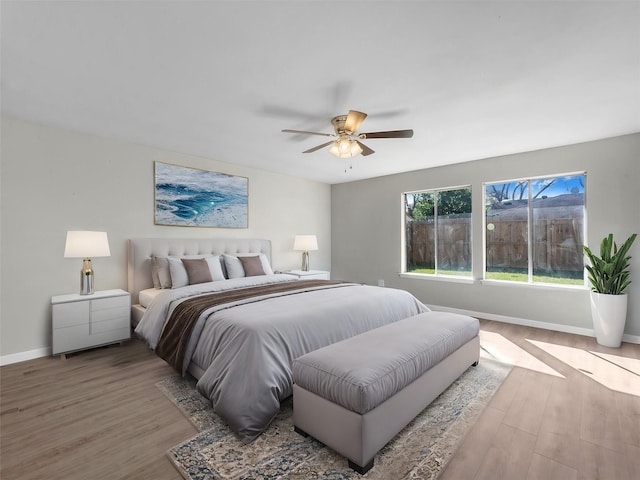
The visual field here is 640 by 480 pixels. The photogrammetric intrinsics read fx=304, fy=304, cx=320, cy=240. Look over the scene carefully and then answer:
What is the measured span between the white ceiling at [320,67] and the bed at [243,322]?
1.76 metres

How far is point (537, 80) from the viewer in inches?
92.0

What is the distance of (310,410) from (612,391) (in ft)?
8.26

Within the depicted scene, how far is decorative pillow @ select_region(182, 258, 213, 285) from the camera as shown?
3.71m

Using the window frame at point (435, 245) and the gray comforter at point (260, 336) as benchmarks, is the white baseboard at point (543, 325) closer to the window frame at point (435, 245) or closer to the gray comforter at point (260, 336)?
the window frame at point (435, 245)

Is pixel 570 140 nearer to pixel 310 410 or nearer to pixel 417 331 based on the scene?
pixel 417 331

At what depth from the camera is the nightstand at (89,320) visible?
309 cm

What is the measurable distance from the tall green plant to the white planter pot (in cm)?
11

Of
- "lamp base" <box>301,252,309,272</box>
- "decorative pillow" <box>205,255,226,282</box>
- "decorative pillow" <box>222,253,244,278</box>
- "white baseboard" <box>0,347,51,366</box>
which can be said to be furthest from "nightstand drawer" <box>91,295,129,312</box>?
"lamp base" <box>301,252,309,272</box>

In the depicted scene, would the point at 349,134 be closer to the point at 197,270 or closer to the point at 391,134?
the point at 391,134

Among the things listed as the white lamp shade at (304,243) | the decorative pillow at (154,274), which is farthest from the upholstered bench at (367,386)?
the white lamp shade at (304,243)

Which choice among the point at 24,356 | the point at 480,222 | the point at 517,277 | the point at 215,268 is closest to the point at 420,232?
the point at 480,222

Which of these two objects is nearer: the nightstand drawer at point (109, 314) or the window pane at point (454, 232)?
the nightstand drawer at point (109, 314)

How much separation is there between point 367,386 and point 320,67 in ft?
6.83

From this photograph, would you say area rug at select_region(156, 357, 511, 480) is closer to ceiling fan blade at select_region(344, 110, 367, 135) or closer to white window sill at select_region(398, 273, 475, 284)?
ceiling fan blade at select_region(344, 110, 367, 135)
